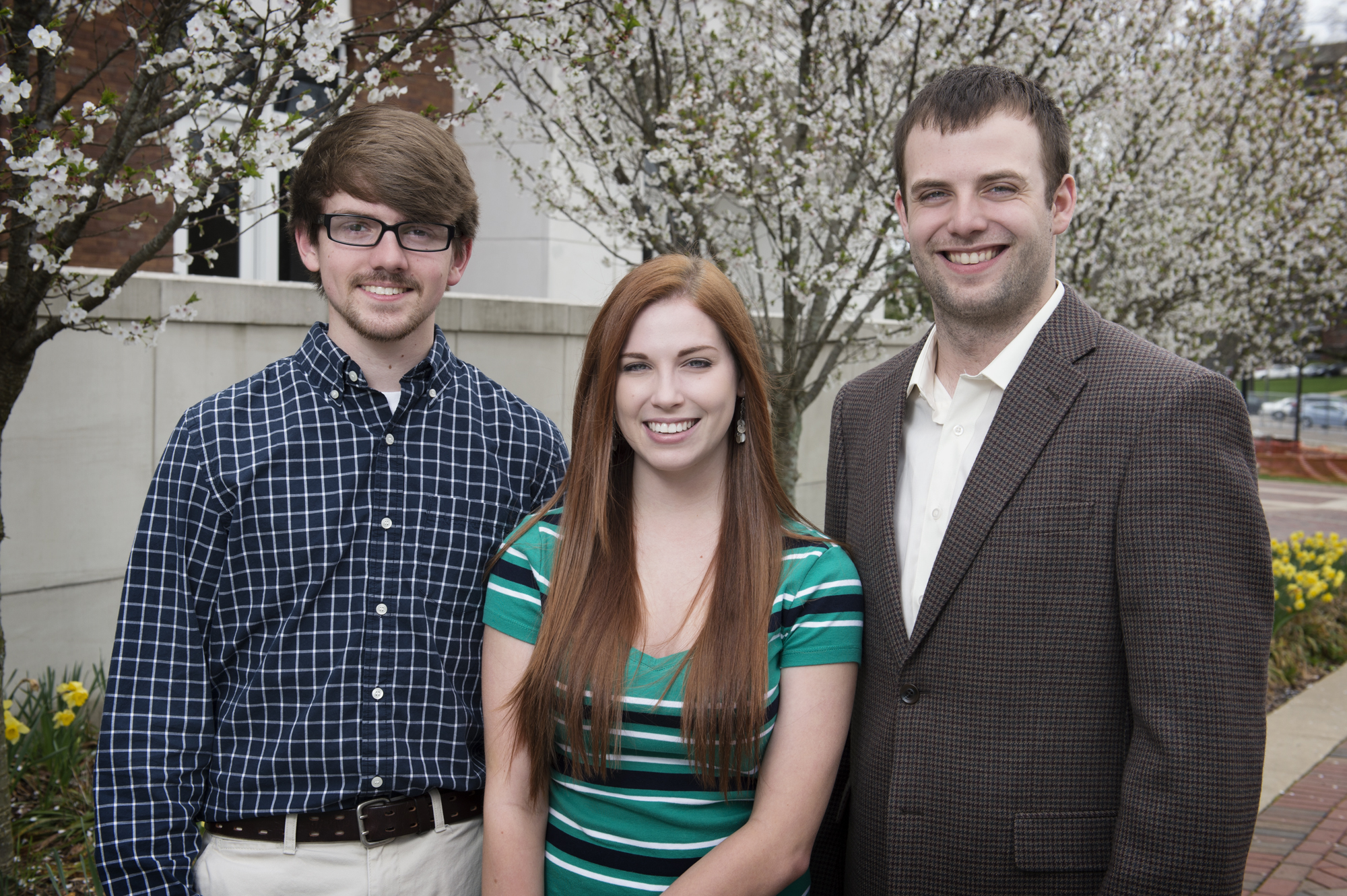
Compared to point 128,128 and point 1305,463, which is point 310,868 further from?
point 1305,463

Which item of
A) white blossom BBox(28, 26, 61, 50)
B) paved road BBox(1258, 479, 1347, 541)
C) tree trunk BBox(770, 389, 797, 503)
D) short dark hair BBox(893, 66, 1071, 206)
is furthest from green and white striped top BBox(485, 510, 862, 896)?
paved road BBox(1258, 479, 1347, 541)

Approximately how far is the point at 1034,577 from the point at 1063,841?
50 cm

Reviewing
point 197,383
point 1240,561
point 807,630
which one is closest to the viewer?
point 1240,561

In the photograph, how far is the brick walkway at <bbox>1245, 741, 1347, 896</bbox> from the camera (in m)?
4.18

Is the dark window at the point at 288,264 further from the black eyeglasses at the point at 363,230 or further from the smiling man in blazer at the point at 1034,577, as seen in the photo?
the smiling man in blazer at the point at 1034,577

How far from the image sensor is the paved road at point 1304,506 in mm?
13867

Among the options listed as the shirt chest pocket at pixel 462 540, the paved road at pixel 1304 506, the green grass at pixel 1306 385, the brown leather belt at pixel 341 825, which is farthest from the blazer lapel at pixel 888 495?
the green grass at pixel 1306 385

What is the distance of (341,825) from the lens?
2.06 m

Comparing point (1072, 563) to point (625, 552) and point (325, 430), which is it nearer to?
point (625, 552)

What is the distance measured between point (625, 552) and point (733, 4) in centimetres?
469

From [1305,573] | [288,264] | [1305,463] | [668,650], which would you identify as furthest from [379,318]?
[1305,463]

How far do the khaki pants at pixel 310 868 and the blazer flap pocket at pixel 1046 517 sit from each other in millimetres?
1348

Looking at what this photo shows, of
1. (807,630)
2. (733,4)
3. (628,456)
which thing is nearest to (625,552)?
(628,456)

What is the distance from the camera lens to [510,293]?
9422 millimetres
